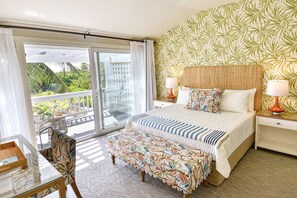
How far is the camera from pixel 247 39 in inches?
125

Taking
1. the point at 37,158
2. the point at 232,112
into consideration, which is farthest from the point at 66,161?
the point at 232,112

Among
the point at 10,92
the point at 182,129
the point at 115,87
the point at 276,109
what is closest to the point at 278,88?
the point at 276,109

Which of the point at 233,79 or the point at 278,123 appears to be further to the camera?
the point at 233,79

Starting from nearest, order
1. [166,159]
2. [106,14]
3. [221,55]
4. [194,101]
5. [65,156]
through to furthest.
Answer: [65,156]
[166,159]
[106,14]
[194,101]
[221,55]

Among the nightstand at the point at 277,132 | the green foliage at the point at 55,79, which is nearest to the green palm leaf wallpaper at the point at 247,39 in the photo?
the nightstand at the point at 277,132

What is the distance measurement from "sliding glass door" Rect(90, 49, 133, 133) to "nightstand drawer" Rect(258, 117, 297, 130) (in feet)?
9.40

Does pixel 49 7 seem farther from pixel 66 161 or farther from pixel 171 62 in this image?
pixel 171 62

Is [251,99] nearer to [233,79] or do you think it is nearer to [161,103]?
[233,79]

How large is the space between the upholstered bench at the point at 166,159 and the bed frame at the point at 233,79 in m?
0.72

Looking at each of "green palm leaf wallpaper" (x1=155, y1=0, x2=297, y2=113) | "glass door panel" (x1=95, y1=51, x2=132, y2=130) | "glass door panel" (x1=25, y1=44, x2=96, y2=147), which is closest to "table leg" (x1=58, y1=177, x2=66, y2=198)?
"glass door panel" (x1=25, y1=44, x2=96, y2=147)

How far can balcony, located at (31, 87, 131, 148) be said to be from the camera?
3678 mm

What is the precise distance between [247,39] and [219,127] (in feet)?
5.99

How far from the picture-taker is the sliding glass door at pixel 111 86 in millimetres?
3838

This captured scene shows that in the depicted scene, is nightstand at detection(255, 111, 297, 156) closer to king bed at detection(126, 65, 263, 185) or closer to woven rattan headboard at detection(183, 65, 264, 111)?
king bed at detection(126, 65, 263, 185)
